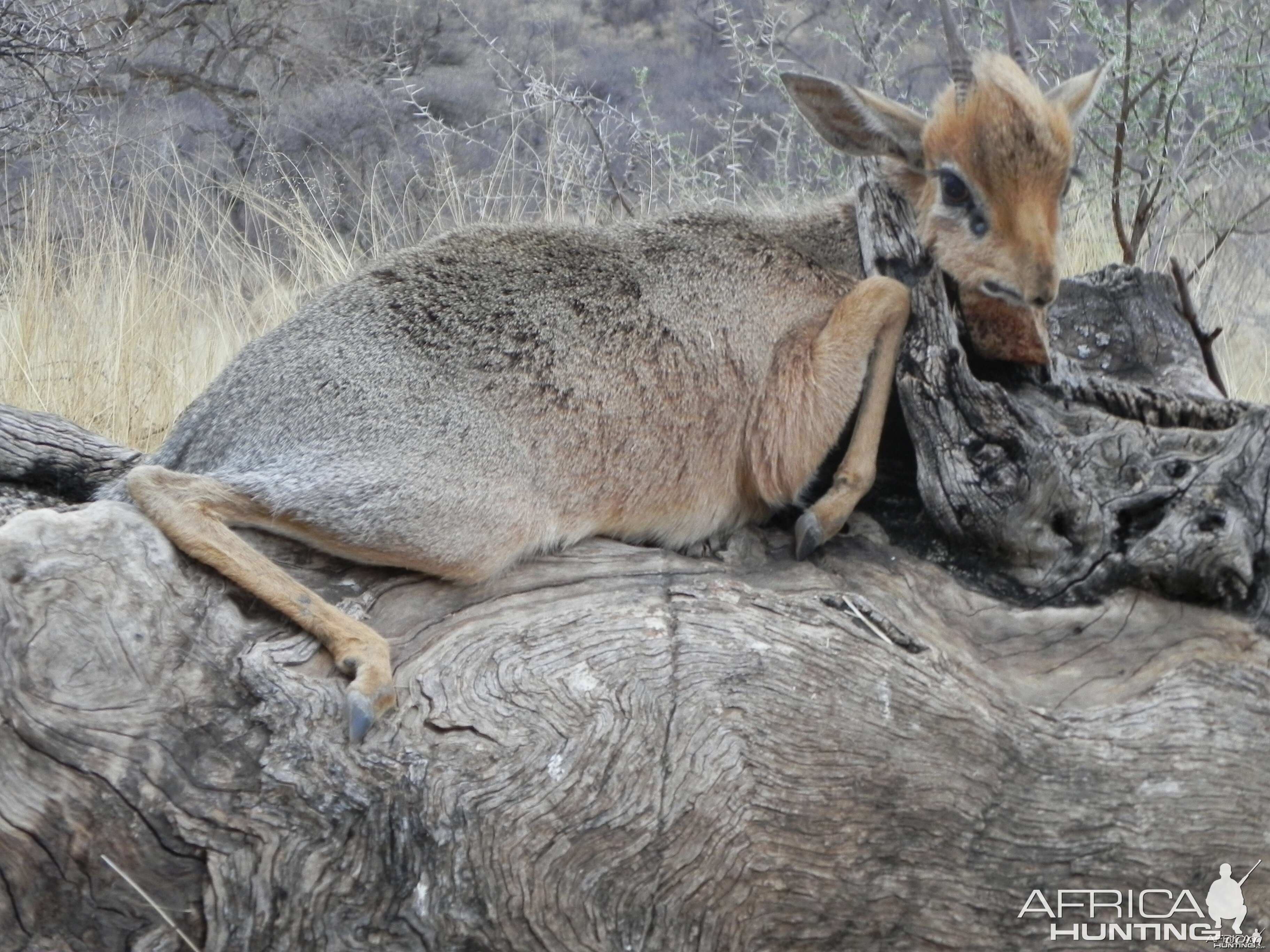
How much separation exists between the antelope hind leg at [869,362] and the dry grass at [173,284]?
14.8 ft

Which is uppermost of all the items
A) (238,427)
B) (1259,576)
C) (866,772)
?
(238,427)

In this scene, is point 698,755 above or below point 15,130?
below

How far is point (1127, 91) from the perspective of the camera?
823cm

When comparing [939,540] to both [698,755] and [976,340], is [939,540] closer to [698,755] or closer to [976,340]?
[976,340]

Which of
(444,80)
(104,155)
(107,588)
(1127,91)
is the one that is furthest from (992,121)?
(444,80)

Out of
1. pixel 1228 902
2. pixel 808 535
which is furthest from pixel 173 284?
pixel 1228 902

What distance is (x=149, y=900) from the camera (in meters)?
3.65

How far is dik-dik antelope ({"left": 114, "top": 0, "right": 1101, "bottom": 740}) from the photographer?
13.8ft

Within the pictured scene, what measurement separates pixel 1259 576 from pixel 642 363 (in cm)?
217

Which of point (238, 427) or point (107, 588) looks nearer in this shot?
point (107, 588)

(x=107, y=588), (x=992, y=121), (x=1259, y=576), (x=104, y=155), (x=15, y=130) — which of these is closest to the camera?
(x=107, y=588)

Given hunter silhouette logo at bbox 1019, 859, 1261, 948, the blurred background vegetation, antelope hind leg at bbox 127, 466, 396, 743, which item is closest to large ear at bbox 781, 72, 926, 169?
the blurred background vegetation

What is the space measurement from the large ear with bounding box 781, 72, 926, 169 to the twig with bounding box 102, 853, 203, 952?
3.49m

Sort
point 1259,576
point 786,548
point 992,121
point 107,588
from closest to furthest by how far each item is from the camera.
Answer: point 107,588 → point 1259,576 → point 992,121 → point 786,548
